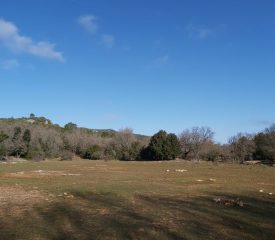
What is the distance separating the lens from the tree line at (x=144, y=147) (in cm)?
9703

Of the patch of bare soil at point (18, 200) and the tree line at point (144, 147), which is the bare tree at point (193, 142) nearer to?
the tree line at point (144, 147)

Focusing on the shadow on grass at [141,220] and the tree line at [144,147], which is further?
the tree line at [144,147]

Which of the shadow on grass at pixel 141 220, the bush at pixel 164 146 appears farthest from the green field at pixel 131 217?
the bush at pixel 164 146

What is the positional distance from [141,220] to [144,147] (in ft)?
318

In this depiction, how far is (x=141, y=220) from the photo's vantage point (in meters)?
13.0

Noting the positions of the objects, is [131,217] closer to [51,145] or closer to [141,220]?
[141,220]

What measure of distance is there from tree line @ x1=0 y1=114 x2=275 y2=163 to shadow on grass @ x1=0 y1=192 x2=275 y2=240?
74.5 metres

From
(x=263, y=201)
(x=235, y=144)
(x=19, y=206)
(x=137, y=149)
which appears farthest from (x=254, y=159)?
(x=19, y=206)

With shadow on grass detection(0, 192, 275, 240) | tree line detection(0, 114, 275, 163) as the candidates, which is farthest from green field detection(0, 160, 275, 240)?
tree line detection(0, 114, 275, 163)

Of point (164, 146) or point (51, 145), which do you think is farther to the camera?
point (51, 145)

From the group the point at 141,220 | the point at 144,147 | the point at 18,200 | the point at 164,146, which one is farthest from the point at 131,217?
the point at 144,147

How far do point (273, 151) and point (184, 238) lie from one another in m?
80.3

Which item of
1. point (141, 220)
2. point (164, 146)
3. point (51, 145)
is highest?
point (164, 146)

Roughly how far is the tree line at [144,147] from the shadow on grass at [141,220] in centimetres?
7453
